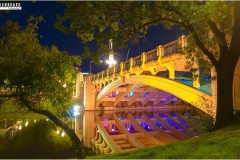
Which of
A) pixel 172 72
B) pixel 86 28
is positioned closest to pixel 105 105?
pixel 172 72

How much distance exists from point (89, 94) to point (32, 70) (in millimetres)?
36772

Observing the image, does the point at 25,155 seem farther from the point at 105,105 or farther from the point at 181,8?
the point at 105,105

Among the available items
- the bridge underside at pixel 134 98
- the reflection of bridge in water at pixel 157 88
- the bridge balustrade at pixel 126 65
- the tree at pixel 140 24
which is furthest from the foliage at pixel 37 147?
the bridge underside at pixel 134 98

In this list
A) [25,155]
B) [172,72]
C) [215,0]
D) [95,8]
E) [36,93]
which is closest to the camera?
[215,0]

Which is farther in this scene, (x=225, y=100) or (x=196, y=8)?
(x=225, y=100)

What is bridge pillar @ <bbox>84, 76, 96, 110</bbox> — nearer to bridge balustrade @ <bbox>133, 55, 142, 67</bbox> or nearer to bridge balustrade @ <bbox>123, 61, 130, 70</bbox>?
bridge balustrade @ <bbox>123, 61, 130, 70</bbox>

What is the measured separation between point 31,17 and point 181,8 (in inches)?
217

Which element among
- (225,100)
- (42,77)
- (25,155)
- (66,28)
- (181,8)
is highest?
(181,8)

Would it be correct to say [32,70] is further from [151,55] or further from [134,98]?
[134,98]

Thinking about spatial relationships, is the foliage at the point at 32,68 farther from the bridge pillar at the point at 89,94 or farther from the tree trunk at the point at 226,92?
the bridge pillar at the point at 89,94

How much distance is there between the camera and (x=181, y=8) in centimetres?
758

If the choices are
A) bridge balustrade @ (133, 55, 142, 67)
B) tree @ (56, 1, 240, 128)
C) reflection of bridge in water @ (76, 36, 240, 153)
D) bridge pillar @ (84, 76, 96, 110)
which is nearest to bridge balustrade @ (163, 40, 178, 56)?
reflection of bridge in water @ (76, 36, 240, 153)

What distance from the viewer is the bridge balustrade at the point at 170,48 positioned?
15.2 metres

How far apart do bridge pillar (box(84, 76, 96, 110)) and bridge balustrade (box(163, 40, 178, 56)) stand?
95.0ft
